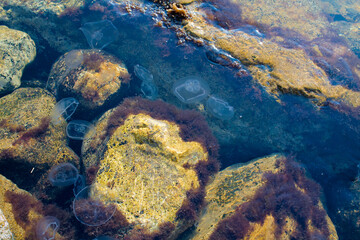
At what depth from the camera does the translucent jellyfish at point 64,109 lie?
16.3 feet

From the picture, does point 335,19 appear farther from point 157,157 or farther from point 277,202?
point 157,157

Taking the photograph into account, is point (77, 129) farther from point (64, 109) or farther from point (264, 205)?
point (264, 205)

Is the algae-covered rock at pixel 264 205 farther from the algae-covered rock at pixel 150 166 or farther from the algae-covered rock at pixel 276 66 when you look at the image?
the algae-covered rock at pixel 276 66

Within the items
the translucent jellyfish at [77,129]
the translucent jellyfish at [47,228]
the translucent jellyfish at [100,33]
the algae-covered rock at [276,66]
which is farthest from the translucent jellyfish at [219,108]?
the translucent jellyfish at [47,228]

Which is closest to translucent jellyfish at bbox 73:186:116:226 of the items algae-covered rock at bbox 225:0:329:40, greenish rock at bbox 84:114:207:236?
greenish rock at bbox 84:114:207:236

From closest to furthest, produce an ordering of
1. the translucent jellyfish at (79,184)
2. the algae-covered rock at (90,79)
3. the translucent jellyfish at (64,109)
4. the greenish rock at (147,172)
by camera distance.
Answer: the greenish rock at (147,172), the translucent jellyfish at (79,184), the translucent jellyfish at (64,109), the algae-covered rock at (90,79)

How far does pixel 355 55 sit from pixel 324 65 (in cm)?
226

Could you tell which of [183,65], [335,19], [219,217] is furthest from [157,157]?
[335,19]

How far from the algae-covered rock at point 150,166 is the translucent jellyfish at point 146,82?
42.7 inches

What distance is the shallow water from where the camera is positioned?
460cm

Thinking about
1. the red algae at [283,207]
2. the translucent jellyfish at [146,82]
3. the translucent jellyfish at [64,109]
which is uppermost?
the translucent jellyfish at [146,82]

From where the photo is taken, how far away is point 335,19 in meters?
7.50

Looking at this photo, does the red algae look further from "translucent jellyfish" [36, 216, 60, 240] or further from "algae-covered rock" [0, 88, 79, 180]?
"algae-covered rock" [0, 88, 79, 180]

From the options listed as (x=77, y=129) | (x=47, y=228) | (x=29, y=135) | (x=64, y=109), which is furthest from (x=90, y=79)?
(x=47, y=228)
